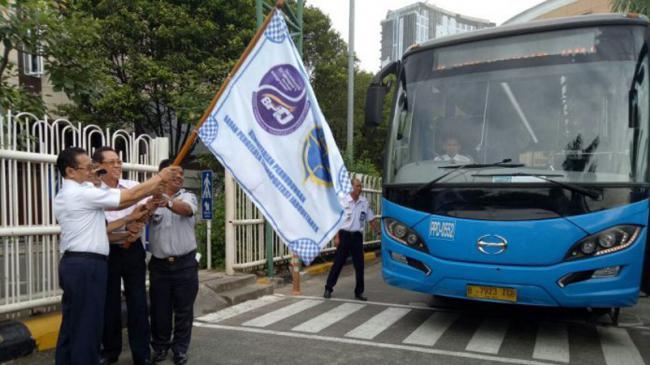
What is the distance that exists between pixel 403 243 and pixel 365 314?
55.2 inches

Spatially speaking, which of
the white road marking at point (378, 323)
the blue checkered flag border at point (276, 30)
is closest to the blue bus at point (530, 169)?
the white road marking at point (378, 323)

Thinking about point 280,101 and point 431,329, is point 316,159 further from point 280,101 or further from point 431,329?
point 431,329

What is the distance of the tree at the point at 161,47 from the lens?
14531mm

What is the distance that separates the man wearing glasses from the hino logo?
10.3 feet

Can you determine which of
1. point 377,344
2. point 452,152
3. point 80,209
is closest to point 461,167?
point 452,152

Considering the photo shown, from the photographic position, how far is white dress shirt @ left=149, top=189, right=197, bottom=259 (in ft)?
14.2

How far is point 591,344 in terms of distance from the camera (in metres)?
5.25

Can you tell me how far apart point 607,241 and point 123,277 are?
4.27m

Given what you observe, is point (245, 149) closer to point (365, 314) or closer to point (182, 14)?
point (365, 314)

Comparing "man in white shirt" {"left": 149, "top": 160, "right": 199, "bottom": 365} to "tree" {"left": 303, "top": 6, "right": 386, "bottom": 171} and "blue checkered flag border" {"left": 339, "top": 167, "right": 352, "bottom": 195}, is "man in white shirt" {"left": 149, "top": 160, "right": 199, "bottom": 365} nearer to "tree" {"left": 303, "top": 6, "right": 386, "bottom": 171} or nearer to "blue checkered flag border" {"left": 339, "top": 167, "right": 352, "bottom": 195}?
"blue checkered flag border" {"left": 339, "top": 167, "right": 352, "bottom": 195}

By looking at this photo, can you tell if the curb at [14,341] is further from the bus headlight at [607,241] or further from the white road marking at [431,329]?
the bus headlight at [607,241]

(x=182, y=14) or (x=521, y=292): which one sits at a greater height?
(x=182, y=14)

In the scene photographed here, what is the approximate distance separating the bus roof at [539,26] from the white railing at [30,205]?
379cm

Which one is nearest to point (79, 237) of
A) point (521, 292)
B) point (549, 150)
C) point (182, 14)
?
point (521, 292)
